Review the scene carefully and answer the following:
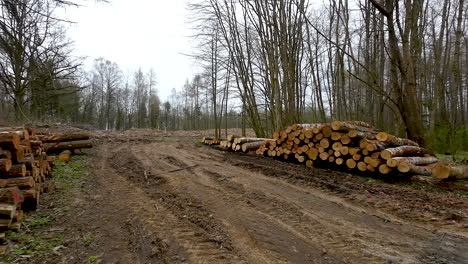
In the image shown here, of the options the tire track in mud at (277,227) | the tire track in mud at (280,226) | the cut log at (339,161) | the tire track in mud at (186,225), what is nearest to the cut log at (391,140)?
the cut log at (339,161)

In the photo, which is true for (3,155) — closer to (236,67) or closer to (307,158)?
(307,158)

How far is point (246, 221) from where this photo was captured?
3.89 metres

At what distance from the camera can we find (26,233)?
3695 millimetres

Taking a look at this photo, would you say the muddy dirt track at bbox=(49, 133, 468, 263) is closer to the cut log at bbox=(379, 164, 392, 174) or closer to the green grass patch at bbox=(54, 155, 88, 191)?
the cut log at bbox=(379, 164, 392, 174)

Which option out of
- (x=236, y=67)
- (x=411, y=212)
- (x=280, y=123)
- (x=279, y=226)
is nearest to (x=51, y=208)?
(x=279, y=226)

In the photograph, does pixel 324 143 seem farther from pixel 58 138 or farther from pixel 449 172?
pixel 58 138

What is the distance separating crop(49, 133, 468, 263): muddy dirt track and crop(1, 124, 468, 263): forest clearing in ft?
0.05

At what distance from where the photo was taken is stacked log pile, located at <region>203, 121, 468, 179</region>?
606 cm

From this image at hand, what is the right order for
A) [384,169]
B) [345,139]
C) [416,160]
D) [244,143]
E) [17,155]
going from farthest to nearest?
[244,143], [345,139], [416,160], [384,169], [17,155]

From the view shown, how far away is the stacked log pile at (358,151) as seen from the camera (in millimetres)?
6062

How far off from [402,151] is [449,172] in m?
1.31

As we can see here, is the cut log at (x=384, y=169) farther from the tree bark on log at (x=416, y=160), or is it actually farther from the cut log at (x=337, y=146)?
the cut log at (x=337, y=146)

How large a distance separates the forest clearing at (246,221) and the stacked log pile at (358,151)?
0.35 meters

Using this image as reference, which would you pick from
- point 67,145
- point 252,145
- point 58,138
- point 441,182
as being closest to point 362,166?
point 441,182
